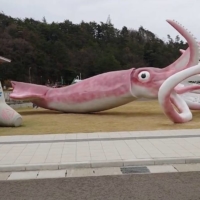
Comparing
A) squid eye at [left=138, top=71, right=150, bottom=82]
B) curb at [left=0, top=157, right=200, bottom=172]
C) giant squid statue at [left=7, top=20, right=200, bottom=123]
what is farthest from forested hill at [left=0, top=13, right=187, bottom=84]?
curb at [left=0, top=157, right=200, bottom=172]

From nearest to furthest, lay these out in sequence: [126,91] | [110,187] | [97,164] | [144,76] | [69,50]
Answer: [110,187] < [97,164] < [144,76] < [126,91] < [69,50]

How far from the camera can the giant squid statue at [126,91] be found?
13.3m

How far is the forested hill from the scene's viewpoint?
5628 centimetres

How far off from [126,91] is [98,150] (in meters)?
7.30

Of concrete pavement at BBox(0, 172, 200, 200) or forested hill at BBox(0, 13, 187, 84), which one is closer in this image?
concrete pavement at BBox(0, 172, 200, 200)

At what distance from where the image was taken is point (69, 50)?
72125 millimetres

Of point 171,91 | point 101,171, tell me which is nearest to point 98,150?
point 101,171

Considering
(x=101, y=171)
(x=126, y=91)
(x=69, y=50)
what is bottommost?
(x=101, y=171)

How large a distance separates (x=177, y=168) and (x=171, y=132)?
3808mm

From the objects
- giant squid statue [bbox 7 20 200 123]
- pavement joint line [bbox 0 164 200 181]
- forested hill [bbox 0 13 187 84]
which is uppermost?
forested hill [bbox 0 13 187 84]

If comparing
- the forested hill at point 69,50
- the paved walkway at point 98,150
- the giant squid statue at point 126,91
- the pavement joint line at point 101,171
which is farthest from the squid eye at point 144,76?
the forested hill at point 69,50

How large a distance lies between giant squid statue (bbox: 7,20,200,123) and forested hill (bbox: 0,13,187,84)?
3847 centimetres

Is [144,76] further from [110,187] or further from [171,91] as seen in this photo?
[110,187]

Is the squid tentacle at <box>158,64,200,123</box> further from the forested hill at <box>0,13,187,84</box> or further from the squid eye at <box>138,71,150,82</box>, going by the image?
→ the forested hill at <box>0,13,187,84</box>
